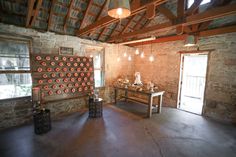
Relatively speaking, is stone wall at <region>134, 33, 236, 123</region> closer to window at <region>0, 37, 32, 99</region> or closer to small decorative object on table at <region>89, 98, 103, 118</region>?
small decorative object on table at <region>89, 98, 103, 118</region>

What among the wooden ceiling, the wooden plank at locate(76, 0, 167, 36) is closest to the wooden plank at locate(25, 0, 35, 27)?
the wooden ceiling

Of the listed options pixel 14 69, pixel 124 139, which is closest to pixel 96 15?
pixel 14 69

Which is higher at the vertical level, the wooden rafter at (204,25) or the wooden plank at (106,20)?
the wooden rafter at (204,25)

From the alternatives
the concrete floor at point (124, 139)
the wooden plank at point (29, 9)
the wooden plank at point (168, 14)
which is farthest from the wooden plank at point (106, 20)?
the concrete floor at point (124, 139)

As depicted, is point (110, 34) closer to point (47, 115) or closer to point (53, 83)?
point (53, 83)

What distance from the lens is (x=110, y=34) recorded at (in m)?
5.48

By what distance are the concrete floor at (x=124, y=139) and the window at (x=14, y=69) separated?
1082mm

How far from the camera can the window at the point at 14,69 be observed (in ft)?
11.1

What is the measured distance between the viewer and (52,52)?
167 inches

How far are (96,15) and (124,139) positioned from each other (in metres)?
4.10

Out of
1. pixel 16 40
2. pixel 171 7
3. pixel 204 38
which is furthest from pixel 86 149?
pixel 171 7

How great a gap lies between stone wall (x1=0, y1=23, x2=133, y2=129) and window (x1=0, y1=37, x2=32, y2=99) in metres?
0.20

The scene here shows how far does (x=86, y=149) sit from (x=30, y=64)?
2.93 meters

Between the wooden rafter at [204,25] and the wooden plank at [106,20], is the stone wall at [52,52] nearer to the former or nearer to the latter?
the wooden plank at [106,20]
